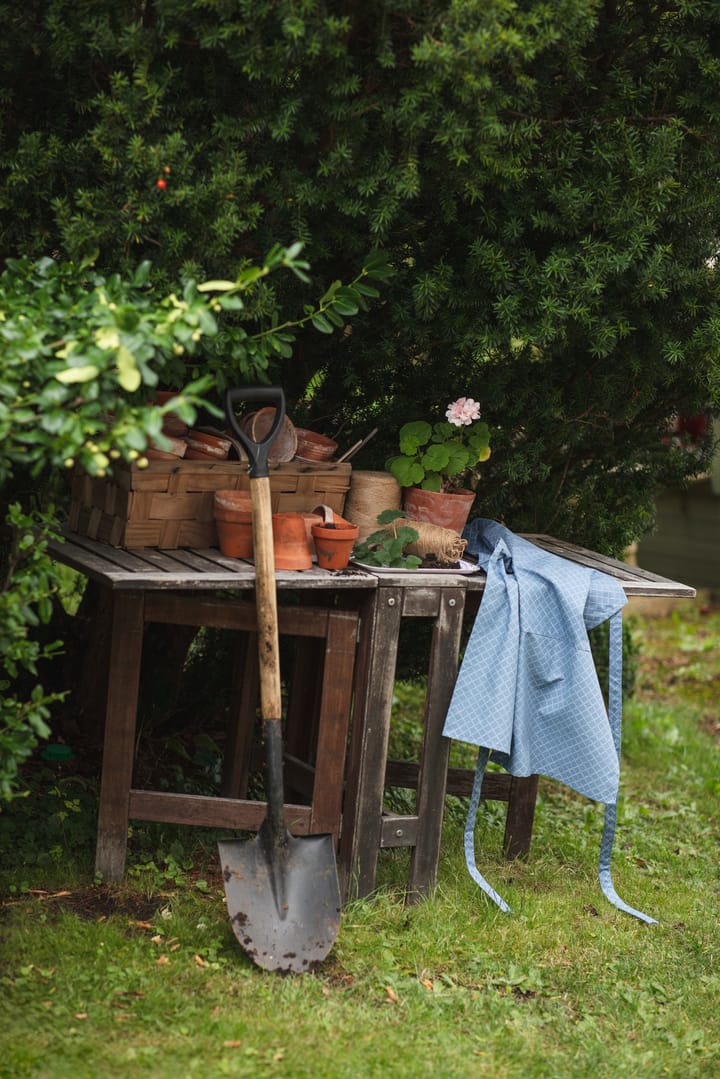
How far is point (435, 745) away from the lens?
3676 mm

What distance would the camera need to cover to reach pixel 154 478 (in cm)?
342

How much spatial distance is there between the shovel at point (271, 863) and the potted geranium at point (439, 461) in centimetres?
56

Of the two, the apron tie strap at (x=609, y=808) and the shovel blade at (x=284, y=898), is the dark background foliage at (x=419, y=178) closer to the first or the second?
the apron tie strap at (x=609, y=808)

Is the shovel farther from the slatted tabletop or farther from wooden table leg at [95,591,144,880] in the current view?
wooden table leg at [95,591,144,880]

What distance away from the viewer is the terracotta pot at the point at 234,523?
3416mm

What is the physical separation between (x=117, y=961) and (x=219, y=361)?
1.65m


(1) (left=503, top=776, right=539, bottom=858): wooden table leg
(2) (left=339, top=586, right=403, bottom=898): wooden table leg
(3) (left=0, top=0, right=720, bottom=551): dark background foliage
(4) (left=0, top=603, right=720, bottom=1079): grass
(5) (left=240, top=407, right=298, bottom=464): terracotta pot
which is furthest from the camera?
(1) (left=503, top=776, right=539, bottom=858): wooden table leg

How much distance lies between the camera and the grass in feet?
9.42

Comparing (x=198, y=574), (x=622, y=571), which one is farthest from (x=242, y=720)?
(x=622, y=571)

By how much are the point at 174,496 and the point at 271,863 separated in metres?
1.08

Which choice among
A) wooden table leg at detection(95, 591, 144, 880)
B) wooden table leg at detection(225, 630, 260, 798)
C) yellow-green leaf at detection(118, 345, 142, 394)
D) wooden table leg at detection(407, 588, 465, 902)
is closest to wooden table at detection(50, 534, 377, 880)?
wooden table leg at detection(95, 591, 144, 880)

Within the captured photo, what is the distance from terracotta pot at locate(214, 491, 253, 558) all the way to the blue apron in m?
0.75

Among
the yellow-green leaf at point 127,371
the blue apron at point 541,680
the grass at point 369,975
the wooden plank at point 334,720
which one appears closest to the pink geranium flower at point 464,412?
the blue apron at point 541,680

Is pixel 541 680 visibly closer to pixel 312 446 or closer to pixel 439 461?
pixel 439 461
